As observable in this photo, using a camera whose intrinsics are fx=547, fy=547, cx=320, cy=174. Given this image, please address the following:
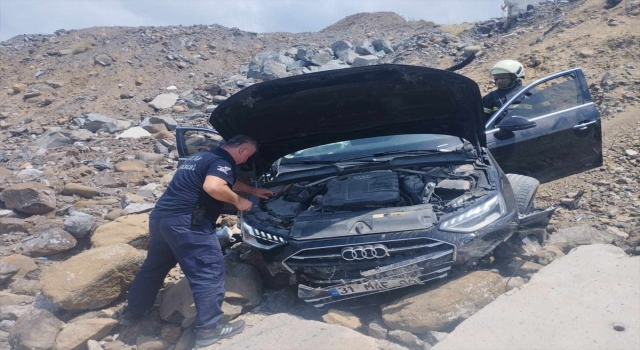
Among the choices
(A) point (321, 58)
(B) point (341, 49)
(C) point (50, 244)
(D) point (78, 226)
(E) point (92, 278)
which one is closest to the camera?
(E) point (92, 278)

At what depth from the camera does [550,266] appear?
4.05 meters

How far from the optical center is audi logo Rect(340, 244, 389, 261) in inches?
145

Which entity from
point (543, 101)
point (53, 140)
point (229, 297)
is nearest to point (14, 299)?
point (229, 297)

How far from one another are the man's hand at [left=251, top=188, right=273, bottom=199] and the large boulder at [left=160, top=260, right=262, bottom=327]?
0.60m

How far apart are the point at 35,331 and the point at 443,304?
3029 millimetres

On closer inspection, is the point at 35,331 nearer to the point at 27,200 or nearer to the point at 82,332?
the point at 82,332

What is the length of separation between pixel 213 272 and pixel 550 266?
8.14 feet

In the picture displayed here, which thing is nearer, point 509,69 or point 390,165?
point 390,165

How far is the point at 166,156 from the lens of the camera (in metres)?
10.2

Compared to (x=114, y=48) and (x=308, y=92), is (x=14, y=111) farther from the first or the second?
(x=308, y=92)

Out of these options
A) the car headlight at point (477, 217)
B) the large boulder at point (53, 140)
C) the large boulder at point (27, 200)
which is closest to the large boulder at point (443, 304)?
the car headlight at point (477, 217)

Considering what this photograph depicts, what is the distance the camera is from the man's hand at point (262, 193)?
462 cm

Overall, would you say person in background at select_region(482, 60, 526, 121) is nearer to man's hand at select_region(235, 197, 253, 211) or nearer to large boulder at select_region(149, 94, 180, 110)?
man's hand at select_region(235, 197, 253, 211)

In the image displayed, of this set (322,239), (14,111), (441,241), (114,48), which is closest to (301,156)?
(322,239)
